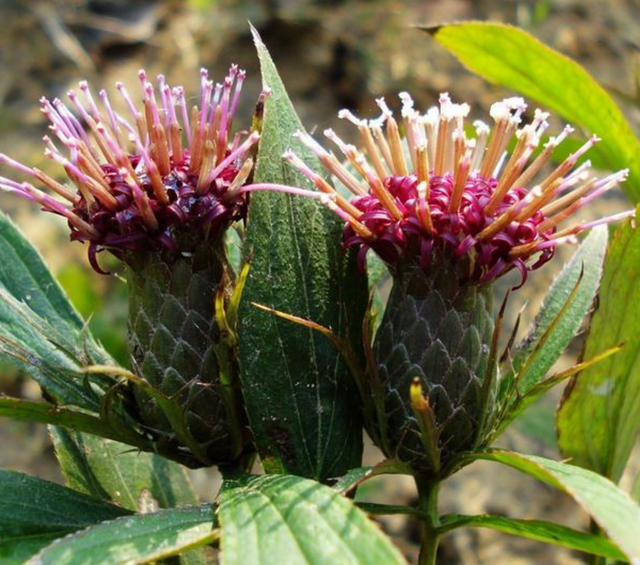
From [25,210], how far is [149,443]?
4716 millimetres

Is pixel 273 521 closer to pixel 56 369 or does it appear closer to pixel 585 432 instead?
pixel 56 369

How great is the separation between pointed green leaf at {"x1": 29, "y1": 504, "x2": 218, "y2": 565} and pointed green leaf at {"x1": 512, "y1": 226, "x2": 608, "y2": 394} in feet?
2.60

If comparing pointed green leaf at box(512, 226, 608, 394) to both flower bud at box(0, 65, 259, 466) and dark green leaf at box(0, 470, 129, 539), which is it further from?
dark green leaf at box(0, 470, 129, 539)

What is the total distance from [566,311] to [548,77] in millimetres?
681

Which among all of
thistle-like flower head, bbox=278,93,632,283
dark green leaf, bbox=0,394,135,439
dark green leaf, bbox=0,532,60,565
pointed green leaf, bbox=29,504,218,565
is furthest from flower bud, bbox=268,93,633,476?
dark green leaf, bbox=0,532,60,565

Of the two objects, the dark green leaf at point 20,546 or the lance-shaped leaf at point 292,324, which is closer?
the dark green leaf at point 20,546

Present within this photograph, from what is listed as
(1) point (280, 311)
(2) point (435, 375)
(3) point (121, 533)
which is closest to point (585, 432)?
(2) point (435, 375)

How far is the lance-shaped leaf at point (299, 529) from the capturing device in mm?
1364

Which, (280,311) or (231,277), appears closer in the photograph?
(280,311)

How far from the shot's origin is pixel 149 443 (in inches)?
74.0

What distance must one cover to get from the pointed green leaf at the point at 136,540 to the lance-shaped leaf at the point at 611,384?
102 centimetres

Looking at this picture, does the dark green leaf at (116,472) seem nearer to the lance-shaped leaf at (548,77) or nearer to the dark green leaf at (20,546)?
the dark green leaf at (20,546)

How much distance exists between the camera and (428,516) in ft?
6.16

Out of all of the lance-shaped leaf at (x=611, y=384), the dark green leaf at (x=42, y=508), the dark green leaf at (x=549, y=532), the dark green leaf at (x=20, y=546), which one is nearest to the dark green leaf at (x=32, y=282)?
the dark green leaf at (x=42, y=508)
